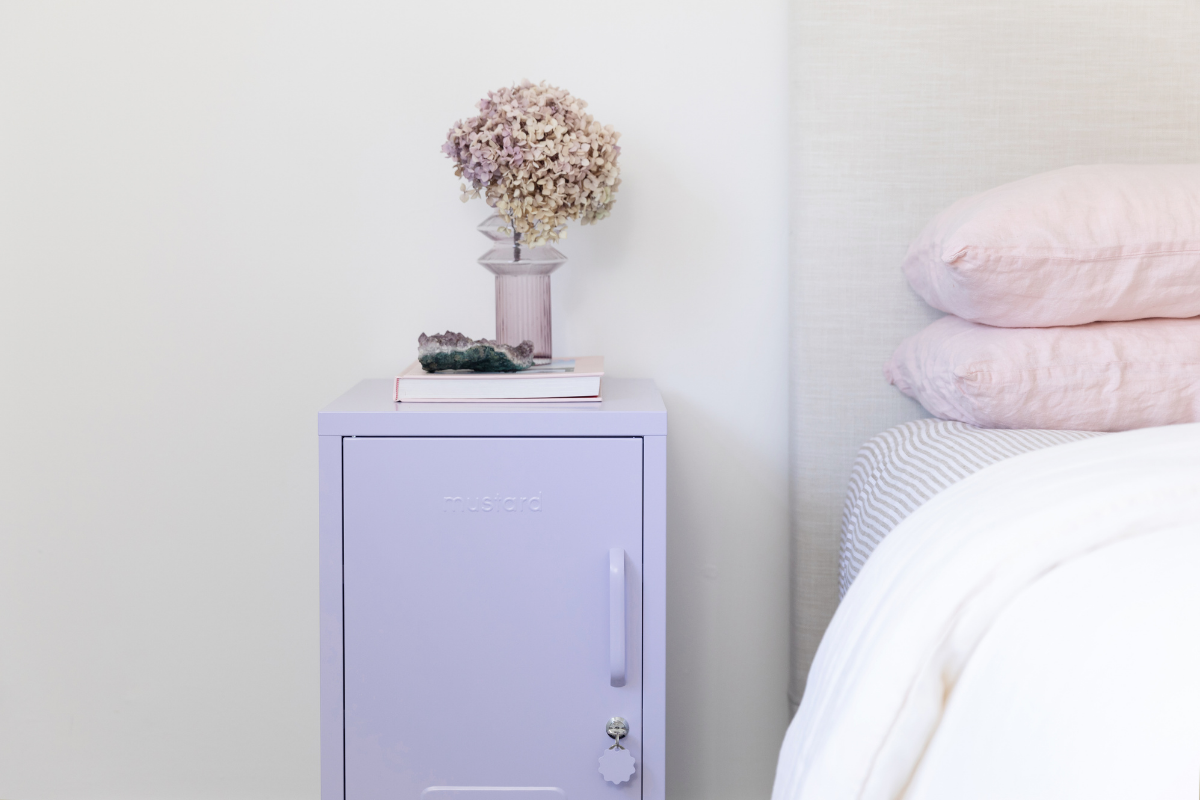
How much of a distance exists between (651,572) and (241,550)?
0.68 metres

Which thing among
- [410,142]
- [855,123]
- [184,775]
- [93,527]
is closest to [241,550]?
[93,527]

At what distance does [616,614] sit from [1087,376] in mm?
542

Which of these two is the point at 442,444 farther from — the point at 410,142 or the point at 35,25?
the point at 35,25

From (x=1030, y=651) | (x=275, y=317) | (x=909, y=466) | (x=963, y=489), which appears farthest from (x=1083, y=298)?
(x=275, y=317)

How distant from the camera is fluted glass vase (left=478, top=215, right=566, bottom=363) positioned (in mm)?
1060

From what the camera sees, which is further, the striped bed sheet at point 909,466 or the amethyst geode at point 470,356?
the amethyst geode at point 470,356

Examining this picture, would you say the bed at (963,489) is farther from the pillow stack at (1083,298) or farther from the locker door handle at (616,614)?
the locker door handle at (616,614)

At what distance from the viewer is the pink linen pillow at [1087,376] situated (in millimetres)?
870

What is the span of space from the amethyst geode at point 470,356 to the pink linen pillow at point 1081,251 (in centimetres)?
48

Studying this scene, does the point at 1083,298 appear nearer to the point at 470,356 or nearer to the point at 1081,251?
the point at 1081,251

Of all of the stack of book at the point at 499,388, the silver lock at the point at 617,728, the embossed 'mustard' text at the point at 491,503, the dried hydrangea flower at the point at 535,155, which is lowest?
the silver lock at the point at 617,728

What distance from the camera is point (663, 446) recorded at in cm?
89

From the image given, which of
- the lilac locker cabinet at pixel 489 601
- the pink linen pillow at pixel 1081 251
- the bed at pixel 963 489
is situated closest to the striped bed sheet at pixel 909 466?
the bed at pixel 963 489

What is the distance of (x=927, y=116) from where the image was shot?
1129mm
